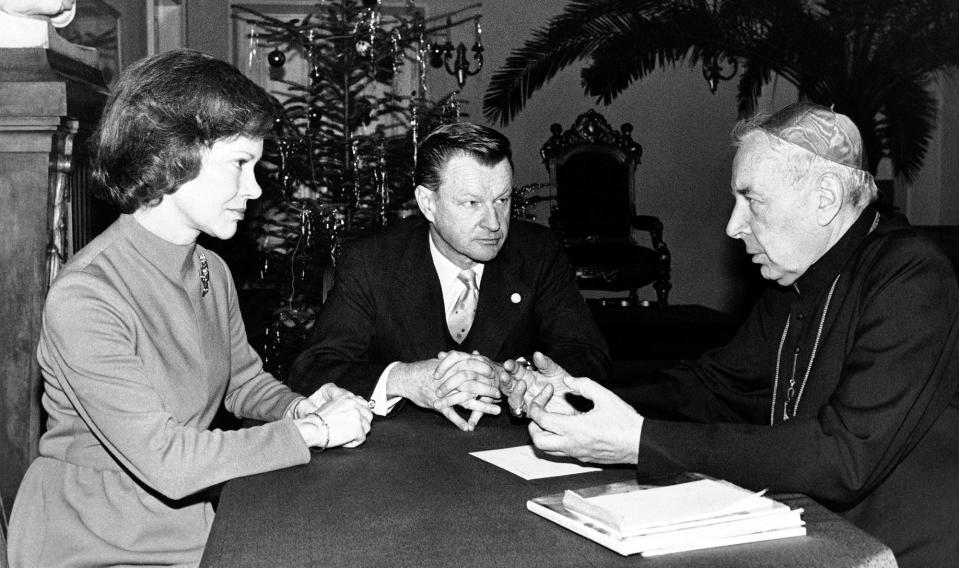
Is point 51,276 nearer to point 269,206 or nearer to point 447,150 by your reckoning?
point 447,150

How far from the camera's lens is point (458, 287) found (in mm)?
2947

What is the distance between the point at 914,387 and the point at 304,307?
443 centimetres

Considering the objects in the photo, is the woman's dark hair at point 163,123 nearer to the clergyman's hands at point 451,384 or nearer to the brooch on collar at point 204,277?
the brooch on collar at point 204,277

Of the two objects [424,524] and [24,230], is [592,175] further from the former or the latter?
[424,524]

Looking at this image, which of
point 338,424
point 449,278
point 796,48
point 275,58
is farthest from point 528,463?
point 796,48

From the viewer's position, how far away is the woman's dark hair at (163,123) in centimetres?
189

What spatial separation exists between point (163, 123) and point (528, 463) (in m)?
0.94

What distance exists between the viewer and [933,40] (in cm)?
668

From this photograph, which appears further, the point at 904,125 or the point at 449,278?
the point at 904,125

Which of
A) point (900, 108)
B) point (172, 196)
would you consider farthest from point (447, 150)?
point (900, 108)

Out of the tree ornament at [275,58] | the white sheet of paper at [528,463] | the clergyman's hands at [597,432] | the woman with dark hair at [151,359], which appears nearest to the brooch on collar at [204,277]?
the woman with dark hair at [151,359]

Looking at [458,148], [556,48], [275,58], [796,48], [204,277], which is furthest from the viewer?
[556,48]

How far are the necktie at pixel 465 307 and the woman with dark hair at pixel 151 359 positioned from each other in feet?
3.10

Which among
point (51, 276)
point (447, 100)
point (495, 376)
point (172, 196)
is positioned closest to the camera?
point (172, 196)
